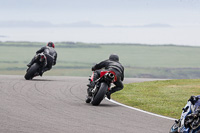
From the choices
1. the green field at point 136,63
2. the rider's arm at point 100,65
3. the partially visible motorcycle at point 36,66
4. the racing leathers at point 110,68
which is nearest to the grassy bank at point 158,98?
the racing leathers at point 110,68

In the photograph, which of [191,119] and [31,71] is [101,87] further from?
[31,71]

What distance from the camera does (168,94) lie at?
2245 centimetres

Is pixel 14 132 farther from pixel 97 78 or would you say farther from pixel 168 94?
pixel 168 94

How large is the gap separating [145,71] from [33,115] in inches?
5255

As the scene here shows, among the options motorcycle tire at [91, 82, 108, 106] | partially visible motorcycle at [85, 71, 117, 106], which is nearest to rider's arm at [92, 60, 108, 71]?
partially visible motorcycle at [85, 71, 117, 106]

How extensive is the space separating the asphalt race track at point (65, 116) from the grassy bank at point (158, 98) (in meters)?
0.93

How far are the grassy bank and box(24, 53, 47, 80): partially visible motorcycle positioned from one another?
4.14 m

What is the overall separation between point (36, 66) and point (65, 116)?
13124 mm

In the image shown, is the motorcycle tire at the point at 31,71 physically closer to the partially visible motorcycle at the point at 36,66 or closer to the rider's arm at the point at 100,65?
the partially visible motorcycle at the point at 36,66

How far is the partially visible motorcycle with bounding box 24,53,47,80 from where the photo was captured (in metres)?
27.0

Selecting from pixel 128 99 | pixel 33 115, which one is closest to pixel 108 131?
pixel 33 115

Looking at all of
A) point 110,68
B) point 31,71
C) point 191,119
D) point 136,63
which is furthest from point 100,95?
point 136,63

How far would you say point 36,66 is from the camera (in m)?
27.2

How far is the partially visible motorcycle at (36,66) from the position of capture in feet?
88.7
